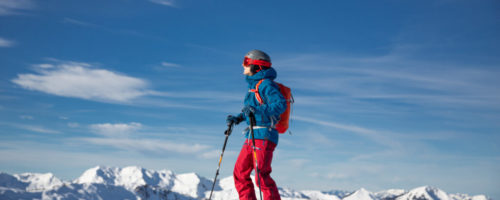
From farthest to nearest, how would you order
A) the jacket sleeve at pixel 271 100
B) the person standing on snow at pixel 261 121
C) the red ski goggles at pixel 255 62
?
1. the red ski goggles at pixel 255 62
2. the person standing on snow at pixel 261 121
3. the jacket sleeve at pixel 271 100

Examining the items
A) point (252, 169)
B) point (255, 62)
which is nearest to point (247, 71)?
point (255, 62)

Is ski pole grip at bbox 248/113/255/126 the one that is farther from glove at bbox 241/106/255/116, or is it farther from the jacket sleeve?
the jacket sleeve

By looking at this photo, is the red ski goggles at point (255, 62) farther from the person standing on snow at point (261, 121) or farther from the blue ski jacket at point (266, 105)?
the blue ski jacket at point (266, 105)

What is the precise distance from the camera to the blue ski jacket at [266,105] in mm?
9523

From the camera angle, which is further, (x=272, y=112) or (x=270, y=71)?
(x=270, y=71)

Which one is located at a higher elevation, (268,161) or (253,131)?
(253,131)

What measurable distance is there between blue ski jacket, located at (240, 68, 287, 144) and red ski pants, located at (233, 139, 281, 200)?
21 centimetres

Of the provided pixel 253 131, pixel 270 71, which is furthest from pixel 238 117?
pixel 270 71

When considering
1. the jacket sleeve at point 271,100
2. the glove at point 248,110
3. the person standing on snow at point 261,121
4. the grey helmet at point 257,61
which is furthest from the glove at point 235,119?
the grey helmet at point 257,61

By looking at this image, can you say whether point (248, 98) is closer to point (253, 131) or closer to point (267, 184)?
point (253, 131)

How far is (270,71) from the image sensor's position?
10.2 metres

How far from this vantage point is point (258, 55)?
10344mm

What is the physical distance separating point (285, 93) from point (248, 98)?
0.87m

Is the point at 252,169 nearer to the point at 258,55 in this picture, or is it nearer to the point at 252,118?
the point at 252,118
